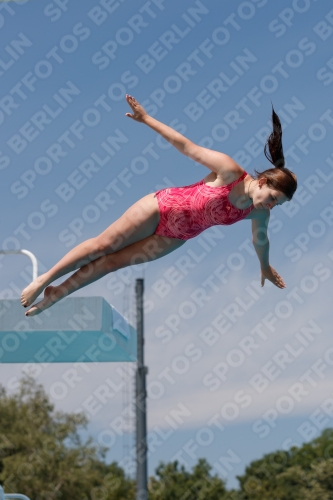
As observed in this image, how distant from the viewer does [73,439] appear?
89.9 ft

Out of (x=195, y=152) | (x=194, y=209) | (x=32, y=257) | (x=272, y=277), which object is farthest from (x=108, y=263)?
(x=32, y=257)

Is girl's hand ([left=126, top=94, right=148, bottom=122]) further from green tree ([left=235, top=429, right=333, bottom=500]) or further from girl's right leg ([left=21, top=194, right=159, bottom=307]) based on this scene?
green tree ([left=235, top=429, right=333, bottom=500])

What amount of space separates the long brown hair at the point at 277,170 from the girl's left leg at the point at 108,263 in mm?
775

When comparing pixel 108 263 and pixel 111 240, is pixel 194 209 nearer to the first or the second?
pixel 111 240

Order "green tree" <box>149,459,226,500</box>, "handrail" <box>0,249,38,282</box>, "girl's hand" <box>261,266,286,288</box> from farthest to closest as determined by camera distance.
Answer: "green tree" <box>149,459,226,500</box>, "handrail" <box>0,249,38,282</box>, "girl's hand" <box>261,266,286,288</box>

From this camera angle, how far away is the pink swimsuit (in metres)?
4.46

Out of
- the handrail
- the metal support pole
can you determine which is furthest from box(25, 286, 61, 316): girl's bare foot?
the metal support pole

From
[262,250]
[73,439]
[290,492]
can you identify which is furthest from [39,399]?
[262,250]

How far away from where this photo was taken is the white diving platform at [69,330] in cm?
875

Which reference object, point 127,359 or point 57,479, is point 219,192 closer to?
point 127,359

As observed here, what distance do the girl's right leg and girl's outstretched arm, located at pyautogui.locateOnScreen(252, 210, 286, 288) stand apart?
723mm

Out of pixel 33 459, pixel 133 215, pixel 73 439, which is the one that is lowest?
pixel 33 459

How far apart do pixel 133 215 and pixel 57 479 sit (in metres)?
24.3

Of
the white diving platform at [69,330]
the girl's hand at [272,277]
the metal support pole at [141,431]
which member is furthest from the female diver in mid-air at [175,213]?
the metal support pole at [141,431]
